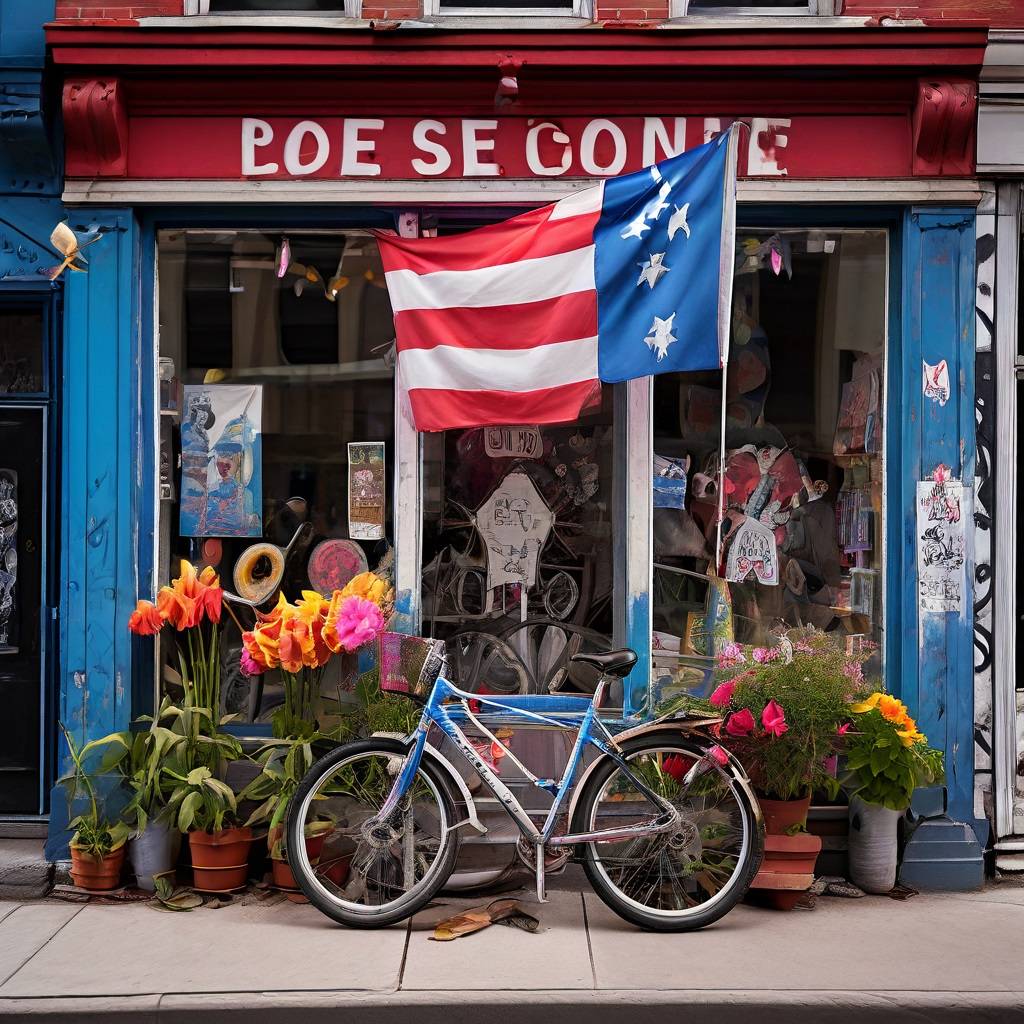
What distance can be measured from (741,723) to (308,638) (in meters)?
2.30

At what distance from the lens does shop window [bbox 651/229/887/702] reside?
277 inches

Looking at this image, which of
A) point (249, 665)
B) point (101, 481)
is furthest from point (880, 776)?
point (101, 481)

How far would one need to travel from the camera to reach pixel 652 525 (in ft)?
22.9

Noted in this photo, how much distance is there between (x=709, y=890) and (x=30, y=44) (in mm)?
5909

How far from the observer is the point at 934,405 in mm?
6750

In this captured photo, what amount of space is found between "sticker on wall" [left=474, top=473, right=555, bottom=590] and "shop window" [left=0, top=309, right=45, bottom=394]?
2.79m

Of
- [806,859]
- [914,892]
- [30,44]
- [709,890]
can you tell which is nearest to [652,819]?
[709,890]

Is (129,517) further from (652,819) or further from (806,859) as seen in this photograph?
(806,859)

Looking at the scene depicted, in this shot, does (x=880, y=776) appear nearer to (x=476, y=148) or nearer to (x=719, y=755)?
(x=719, y=755)

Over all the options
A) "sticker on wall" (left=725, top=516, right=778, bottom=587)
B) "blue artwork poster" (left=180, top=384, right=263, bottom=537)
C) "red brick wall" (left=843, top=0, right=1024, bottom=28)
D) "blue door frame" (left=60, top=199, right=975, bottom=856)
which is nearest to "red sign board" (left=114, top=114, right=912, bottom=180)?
"blue door frame" (left=60, top=199, right=975, bottom=856)

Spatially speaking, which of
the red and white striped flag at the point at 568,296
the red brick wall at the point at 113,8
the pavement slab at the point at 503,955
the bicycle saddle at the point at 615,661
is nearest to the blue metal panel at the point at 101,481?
the red brick wall at the point at 113,8

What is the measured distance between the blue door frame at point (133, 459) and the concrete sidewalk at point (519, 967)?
114cm

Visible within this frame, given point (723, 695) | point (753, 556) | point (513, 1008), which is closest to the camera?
Result: point (513, 1008)

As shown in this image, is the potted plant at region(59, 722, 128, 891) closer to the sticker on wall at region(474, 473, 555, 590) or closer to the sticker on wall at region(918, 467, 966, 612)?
the sticker on wall at region(474, 473, 555, 590)
